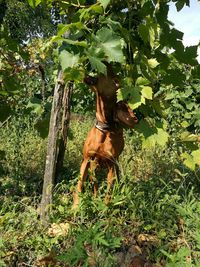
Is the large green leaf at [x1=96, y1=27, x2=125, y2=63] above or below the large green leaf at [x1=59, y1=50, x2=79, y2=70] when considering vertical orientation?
above

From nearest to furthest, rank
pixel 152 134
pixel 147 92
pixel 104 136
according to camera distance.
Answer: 1. pixel 147 92
2. pixel 152 134
3. pixel 104 136

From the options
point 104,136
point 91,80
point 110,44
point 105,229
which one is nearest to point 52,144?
point 104,136

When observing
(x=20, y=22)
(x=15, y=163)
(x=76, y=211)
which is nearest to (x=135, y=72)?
(x=76, y=211)

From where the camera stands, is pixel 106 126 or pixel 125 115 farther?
pixel 106 126

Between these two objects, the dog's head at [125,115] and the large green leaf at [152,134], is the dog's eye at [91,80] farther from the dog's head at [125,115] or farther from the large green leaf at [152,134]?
the large green leaf at [152,134]

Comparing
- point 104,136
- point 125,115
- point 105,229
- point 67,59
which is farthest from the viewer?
point 104,136

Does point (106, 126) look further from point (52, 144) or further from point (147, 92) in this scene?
point (147, 92)

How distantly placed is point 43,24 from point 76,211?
19.4 metres

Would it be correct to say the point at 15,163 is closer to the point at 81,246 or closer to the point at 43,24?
the point at 81,246

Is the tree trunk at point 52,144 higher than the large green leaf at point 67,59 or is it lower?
lower

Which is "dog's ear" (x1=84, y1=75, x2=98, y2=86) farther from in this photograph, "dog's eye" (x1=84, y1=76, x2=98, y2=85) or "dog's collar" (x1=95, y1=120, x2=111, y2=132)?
"dog's collar" (x1=95, y1=120, x2=111, y2=132)

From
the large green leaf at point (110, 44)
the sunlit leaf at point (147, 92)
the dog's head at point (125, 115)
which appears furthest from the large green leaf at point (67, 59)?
the dog's head at point (125, 115)

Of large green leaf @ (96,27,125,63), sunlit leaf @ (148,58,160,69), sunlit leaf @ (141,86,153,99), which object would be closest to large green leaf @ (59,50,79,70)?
large green leaf @ (96,27,125,63)

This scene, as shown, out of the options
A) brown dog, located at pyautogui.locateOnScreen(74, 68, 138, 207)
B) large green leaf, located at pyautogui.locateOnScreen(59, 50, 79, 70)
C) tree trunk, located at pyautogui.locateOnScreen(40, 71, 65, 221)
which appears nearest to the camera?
large green leaf, located at pyautogui.locateOnScreen(59, 50, 79, 70)
